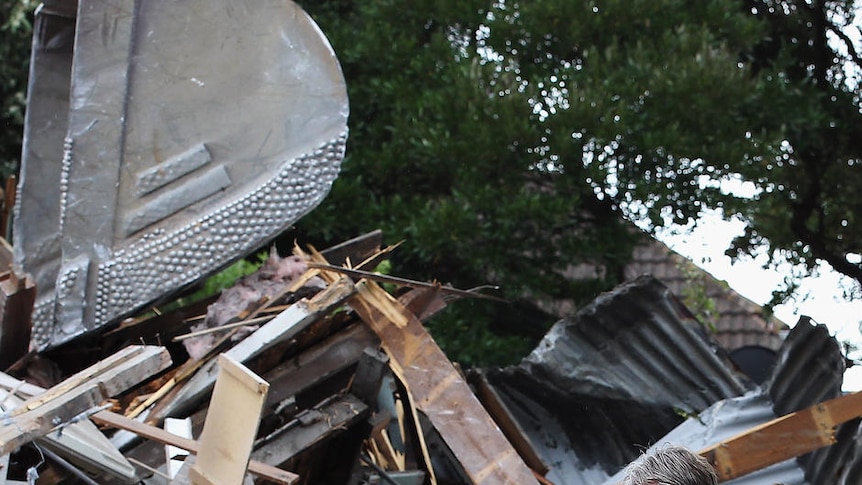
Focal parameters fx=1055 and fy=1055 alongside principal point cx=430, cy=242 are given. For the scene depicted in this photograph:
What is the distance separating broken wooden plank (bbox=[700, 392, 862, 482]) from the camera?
Result: 3.57 metres

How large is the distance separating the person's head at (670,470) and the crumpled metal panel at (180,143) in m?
2.29

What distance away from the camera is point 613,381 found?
446cm

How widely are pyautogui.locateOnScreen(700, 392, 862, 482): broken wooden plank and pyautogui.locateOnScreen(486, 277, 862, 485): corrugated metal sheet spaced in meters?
0.58

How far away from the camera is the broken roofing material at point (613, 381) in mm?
4449

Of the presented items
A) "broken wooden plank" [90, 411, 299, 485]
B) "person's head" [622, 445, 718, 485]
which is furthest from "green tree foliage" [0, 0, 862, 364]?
"person's head" [622, 445, 718, 485]

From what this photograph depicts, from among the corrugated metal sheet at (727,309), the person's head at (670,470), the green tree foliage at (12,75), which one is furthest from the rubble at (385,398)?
the corrugated metal sheet at (727,309)

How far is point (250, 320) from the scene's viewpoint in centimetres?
388

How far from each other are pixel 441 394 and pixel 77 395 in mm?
1259

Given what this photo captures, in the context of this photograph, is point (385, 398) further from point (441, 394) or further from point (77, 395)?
point (77, 395)

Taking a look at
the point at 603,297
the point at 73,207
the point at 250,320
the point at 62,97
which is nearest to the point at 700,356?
the point at 603,297

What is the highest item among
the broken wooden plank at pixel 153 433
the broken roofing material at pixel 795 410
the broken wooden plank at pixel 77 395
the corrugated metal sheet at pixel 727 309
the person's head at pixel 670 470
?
the person's head at pixel 670 470

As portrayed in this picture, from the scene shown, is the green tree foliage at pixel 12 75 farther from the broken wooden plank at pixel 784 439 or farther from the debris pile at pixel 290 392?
the broken wooden plank at pixel 784 439

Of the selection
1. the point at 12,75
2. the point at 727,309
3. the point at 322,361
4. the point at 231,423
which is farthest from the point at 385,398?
the point at 727,309

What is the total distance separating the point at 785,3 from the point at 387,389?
600 cm
